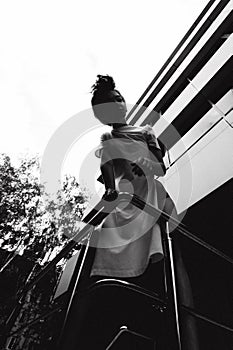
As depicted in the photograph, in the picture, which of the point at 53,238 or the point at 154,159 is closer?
the point at 154,159

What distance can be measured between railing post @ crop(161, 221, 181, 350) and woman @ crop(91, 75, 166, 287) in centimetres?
12

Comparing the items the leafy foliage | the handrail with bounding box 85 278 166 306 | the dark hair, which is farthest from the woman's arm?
the leafy foliage

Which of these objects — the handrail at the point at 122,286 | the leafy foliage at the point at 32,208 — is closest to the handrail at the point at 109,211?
the handrail at the point at 122,286

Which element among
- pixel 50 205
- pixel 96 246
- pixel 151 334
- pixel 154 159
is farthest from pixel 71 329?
pixel 50 205

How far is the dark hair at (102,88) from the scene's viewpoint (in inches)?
87.0

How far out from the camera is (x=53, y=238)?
1043 centimetres

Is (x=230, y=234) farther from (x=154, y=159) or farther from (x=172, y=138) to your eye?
(x=172, y=138)

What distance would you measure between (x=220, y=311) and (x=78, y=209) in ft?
30.4

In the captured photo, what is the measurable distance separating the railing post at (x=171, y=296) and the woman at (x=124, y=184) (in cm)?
12

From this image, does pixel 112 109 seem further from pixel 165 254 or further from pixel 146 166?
pixel 165 254

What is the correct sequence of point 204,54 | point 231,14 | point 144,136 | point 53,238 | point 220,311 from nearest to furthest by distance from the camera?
point 144,136 → point 220,311 → point 231,14 → point 204,54 → point 53,238

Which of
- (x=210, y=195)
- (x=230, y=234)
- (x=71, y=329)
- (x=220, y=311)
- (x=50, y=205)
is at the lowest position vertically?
(x=71, y=329)

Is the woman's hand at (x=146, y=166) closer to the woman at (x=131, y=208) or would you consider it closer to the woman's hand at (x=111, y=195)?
the woman at (x=131, y=208)

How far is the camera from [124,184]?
6.48ft
